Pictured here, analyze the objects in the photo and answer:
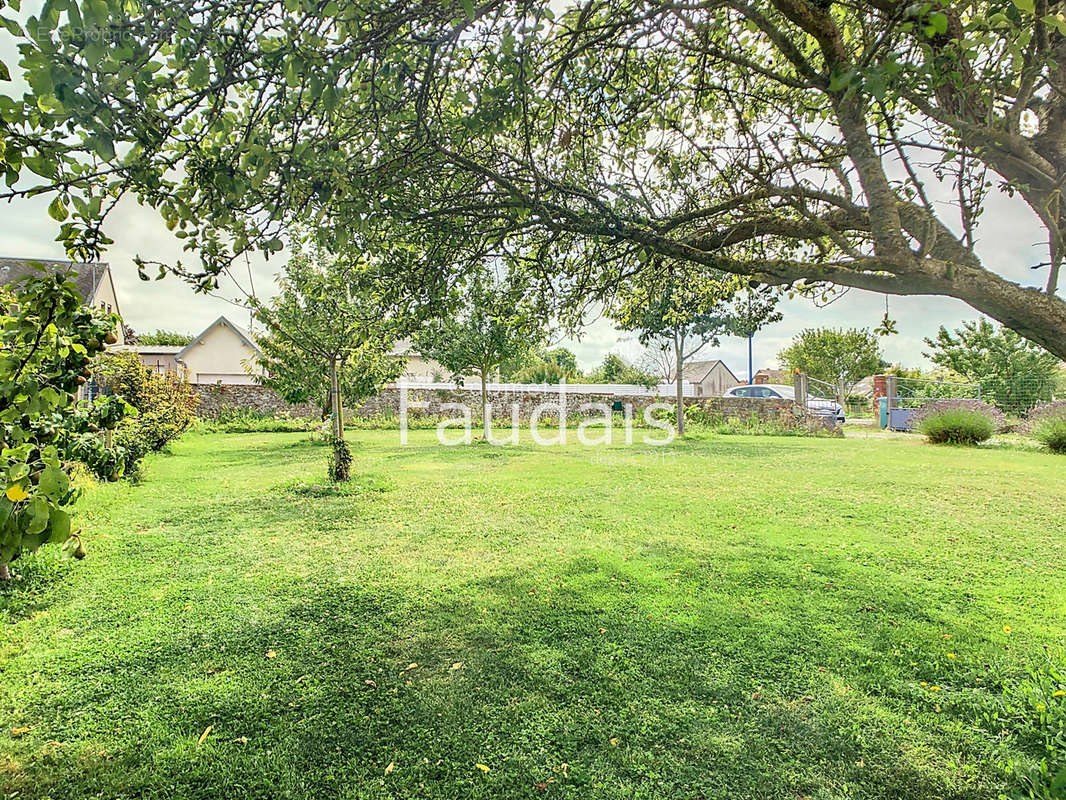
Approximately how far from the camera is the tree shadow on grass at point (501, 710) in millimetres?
2275

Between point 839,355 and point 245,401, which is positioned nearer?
point 245,401

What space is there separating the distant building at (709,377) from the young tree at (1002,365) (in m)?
22.8

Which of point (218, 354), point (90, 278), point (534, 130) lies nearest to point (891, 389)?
point (534, 130)

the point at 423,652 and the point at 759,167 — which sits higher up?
the point at 759,167

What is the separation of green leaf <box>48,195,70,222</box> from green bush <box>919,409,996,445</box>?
18622 millimetres

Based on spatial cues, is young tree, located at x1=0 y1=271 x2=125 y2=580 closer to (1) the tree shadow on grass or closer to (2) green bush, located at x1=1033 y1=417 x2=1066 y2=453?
(1) the tree shadow on grass

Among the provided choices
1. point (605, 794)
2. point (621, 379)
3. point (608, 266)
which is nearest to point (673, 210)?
point (608, 266)

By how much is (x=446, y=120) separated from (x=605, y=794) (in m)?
3.63

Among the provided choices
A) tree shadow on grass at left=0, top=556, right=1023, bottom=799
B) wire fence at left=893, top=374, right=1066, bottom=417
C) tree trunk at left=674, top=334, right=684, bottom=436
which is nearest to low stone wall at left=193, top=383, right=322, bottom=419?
tree trunk at left=674, top=334, right=684, bottom=436

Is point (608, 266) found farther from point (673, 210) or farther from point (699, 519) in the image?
point (699, 519)

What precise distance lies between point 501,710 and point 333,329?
6.84 m

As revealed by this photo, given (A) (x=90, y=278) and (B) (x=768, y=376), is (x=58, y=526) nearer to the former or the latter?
(A) (x=90, y=278)

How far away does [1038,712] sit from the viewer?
2.56m

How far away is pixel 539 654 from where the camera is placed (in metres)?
3.30
